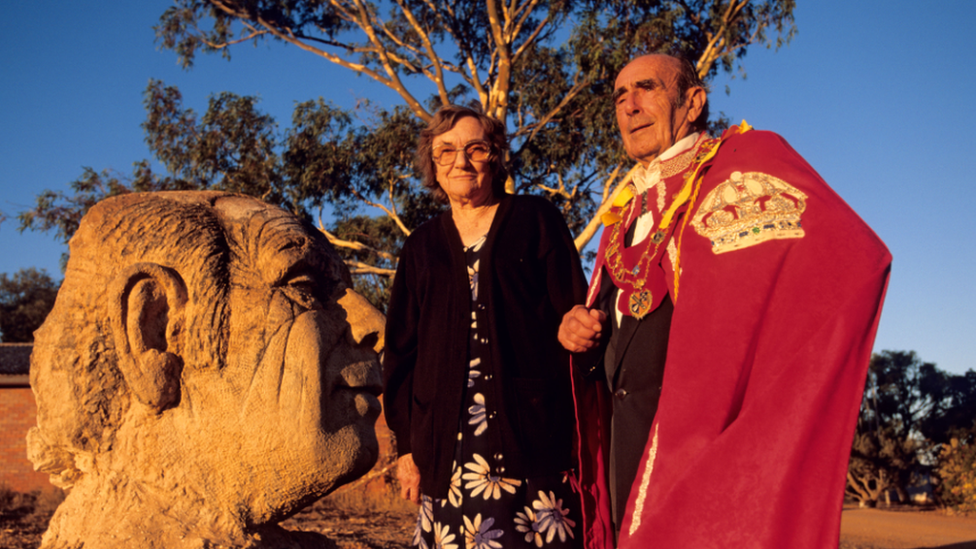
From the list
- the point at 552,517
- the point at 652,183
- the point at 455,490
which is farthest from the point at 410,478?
the point at 652,183

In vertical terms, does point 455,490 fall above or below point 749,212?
below

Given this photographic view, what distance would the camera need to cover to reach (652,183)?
77.3 inches

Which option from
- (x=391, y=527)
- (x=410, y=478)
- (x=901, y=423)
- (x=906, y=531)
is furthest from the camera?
(x=901, y=423)

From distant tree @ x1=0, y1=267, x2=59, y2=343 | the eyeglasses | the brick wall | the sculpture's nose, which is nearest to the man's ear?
the eyeglasses

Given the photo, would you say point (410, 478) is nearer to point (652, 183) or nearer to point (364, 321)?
point (364, 321)

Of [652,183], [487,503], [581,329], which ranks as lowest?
[487,503]

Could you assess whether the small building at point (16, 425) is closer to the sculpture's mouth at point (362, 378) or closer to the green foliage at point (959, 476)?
the sculpture's mouth at point (362, 378)

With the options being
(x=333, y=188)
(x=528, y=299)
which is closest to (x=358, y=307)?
(x=528, y=299)

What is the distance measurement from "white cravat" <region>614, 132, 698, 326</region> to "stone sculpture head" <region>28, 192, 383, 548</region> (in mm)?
1003

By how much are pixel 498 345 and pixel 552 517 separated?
18.4 inches

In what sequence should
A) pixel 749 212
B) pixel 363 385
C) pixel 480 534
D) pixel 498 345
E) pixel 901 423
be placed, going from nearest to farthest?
pixel 749 212 → pixel 480 534 → pixel 498 345 → pixel 363 385 → pixel 901 423

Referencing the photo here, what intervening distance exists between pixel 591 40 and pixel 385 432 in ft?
21.8

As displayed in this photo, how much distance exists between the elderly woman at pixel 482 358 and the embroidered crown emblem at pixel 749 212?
2.11 feet

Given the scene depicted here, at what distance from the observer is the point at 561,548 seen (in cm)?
195
